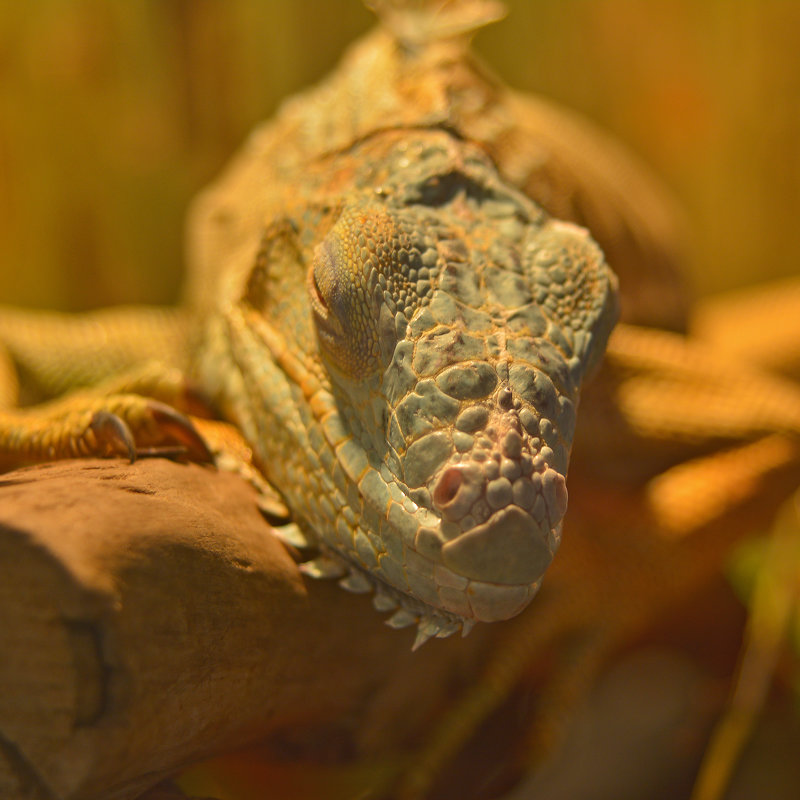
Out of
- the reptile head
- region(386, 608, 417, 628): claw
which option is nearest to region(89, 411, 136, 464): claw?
the reptile head

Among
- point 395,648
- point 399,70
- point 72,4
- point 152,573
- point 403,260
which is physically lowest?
point 395,648

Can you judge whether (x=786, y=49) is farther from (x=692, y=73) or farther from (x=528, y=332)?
(x=528, y=332)

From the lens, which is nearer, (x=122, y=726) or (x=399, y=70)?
(x=122, y=726)

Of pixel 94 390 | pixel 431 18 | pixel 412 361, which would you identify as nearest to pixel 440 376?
pixel 412 361

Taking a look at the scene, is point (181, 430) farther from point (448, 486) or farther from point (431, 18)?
point (431, 18)

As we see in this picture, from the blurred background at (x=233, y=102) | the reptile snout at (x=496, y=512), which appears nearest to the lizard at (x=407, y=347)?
the reptile snout at (x=496, y=512)

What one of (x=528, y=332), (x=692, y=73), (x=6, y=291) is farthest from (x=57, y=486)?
(x=692, y=73)

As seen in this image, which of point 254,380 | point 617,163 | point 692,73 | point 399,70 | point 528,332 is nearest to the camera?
point 528,332

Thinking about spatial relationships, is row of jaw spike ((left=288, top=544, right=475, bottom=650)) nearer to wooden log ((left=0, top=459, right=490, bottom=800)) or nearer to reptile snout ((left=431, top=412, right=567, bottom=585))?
wooden log ((left=0, top=459, right=490, bottom=800))

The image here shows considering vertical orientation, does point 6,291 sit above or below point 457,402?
below

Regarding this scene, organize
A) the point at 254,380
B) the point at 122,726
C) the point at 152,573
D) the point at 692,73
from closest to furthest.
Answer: the point at 122,726 → the point at 152,573 → the point at 254,380 → the point at 692,73
